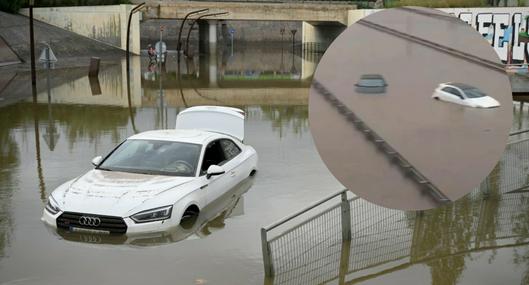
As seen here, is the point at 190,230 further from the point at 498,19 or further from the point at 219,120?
the point at 498,19

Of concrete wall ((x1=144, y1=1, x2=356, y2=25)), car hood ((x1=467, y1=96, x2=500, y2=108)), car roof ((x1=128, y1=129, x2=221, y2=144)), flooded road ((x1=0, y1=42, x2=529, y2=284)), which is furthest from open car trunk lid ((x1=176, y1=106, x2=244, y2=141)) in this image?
concrete wall ((x1=144, y1=1, x2=356, y2=25))

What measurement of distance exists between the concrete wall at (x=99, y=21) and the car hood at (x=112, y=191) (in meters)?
44.1

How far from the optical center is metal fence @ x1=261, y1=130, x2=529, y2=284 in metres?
8.02

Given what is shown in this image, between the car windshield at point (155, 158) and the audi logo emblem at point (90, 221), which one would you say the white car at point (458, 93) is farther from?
the car windshield at point (155, 158)

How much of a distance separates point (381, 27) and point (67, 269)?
5.78 metres

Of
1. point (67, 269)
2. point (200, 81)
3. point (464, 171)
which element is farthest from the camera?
point (200, 81)

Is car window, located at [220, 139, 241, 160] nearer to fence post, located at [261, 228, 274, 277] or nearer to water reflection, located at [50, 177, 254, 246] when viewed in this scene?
water reflection, located at [50, 177, 254, 246]

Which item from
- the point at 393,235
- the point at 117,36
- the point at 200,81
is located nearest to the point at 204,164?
the point at 393,235

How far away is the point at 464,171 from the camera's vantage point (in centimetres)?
354

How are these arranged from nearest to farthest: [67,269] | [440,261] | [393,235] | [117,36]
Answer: [67,269]
[440,261]
[393,235]
[117,36]

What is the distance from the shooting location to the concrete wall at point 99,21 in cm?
5266

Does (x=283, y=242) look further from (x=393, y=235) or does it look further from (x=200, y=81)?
(x=200, y=81)

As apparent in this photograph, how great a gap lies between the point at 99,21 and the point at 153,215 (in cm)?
4674

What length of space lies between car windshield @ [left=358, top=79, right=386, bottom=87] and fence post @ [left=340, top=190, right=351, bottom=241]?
16.4ft
